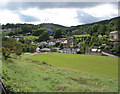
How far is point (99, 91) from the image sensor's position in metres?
4.03

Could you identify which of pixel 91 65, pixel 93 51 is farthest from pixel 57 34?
pixel 91 65

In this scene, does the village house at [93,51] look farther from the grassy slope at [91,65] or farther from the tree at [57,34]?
the tree at [57,34]

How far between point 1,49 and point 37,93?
4.86 m

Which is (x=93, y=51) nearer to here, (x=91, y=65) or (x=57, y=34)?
(x=91, y=65)

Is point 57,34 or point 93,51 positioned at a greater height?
point 57,34

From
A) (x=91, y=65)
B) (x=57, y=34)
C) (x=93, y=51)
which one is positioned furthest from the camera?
(x=57, y=34)

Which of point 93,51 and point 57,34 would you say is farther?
point 57,34

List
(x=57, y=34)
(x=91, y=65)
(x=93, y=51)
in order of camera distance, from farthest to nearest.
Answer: (x=57, y=34) < (x=93, y=51) < (x=91, y=65)

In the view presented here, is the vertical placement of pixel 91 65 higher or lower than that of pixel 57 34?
lower

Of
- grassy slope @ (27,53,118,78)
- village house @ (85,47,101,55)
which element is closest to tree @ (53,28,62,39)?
village house @ (85,47,101,55)

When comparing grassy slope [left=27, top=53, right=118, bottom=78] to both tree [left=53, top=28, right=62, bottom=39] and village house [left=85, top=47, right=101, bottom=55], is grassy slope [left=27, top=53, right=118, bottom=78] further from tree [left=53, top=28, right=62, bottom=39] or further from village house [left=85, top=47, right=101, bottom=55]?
tree [left=53, top=28, right=62, bottom=39]

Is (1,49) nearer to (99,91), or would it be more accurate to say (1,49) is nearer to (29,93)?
(29,93)

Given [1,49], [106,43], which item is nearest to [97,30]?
[106,43]

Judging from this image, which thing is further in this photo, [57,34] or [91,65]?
[57,34]
